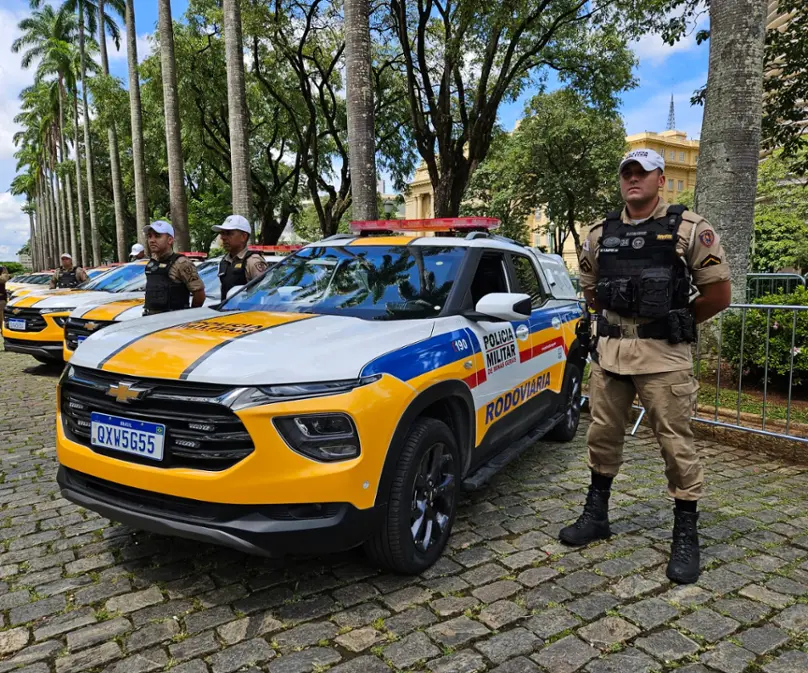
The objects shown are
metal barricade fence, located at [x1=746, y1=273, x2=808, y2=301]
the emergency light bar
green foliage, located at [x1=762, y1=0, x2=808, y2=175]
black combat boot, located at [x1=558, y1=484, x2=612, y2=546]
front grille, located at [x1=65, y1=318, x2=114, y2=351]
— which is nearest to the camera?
black combat boot, located at [x1=558, y1=484, x2=612, y2=546]

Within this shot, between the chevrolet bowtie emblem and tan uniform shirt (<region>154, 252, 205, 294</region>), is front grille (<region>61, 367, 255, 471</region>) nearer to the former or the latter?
the chevrolet bowtie emblem

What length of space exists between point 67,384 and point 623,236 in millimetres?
2965

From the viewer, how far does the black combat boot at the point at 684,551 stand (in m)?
3.18

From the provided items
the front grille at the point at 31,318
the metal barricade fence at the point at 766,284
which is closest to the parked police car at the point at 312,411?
the front grille at the point at 31,318

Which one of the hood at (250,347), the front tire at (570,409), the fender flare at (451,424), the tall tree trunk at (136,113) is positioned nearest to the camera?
the hood at (250,347)

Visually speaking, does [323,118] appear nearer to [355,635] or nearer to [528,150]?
[528,150]

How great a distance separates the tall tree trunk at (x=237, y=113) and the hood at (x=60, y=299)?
3093 mm

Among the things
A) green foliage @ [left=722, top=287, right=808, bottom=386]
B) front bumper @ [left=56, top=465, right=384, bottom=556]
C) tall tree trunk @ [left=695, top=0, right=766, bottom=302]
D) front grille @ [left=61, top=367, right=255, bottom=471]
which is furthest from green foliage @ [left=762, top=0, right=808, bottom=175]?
front grille @ [left=61, top=367, right=255, bottom=471]

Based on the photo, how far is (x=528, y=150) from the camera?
29453 mm

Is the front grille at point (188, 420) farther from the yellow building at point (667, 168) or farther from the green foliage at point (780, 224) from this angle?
the yellow building at point (667, 168)

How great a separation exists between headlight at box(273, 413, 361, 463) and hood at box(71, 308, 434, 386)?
168 millimetres

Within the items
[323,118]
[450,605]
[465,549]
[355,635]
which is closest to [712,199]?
[465,549]

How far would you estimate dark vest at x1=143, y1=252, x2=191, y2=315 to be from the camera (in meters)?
6.04

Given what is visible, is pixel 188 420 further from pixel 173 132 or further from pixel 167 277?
pixel 173 132
